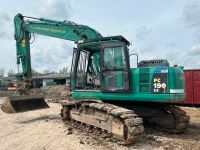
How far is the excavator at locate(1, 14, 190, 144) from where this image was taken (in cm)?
932

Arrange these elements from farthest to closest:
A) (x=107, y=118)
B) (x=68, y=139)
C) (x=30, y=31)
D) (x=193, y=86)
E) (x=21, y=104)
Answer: (x=193, y=86) < (x=30, y=31) < (x=21, y=104) < (x=107, y=118) < (x=68, y=139)

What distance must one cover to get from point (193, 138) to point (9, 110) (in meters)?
6.58

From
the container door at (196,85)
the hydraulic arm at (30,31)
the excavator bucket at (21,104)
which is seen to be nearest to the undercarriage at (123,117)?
the excavator bucket at (21,104)

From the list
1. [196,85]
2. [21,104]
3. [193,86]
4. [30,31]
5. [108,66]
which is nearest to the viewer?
[108,66]

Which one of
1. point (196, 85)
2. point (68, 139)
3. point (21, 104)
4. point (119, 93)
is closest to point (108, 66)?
point (119, 93)

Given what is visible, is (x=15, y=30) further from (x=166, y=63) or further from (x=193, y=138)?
(x=193, y=138)

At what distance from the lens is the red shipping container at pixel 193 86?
19094 millimetres

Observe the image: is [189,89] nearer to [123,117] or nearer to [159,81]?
[159,81]

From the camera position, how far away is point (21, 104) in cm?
1291

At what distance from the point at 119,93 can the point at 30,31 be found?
662cm

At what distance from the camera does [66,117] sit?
12.1 m

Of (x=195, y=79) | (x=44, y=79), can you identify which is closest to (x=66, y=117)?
(x=195, y=79)

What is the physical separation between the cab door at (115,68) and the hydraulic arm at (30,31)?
3555 millimetres

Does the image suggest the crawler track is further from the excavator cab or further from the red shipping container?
the red shipping container
